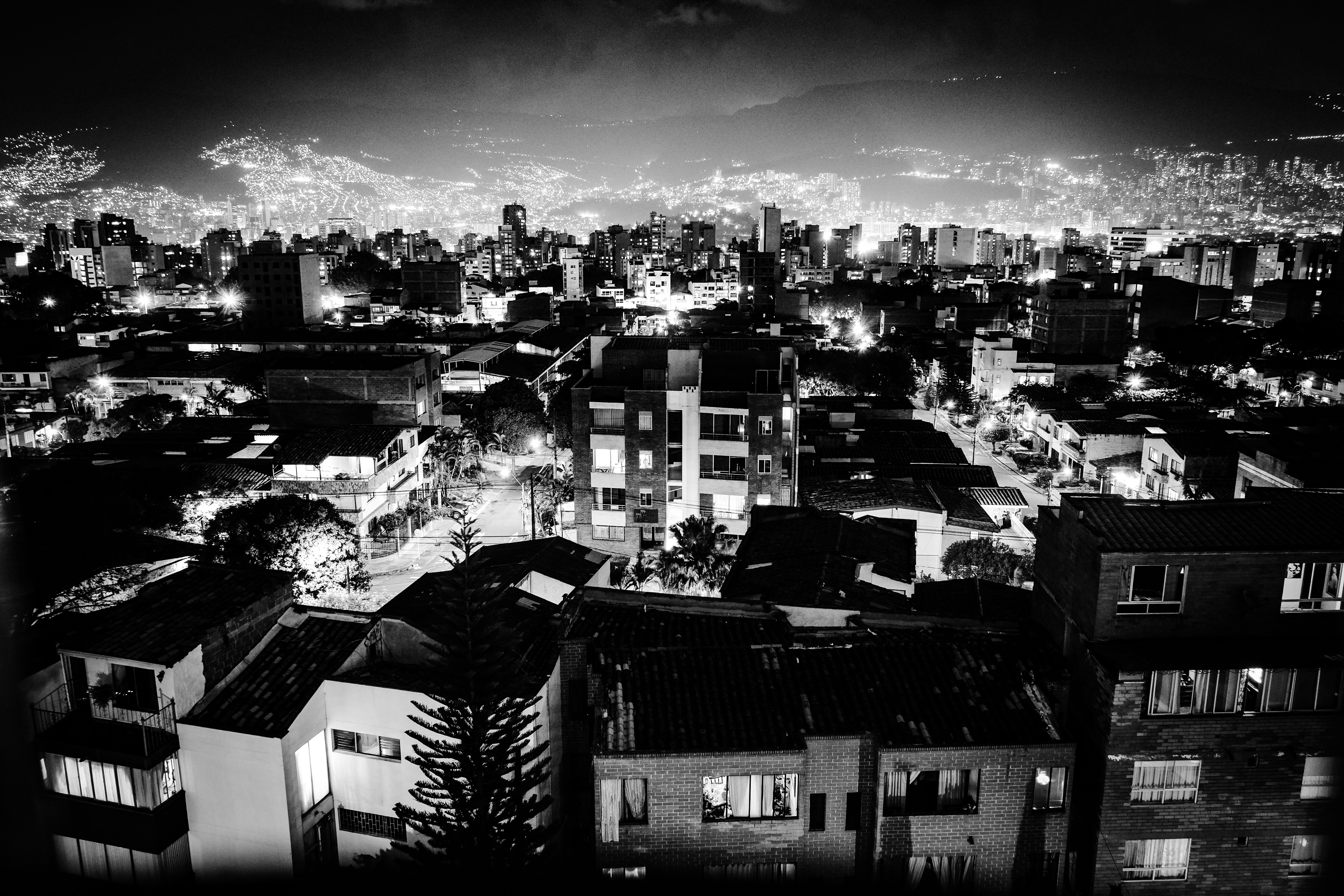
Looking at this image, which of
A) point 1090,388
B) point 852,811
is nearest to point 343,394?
point 852,811

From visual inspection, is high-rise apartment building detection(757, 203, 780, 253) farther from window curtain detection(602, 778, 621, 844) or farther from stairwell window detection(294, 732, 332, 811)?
window curtain detection(602, 778, 621, 844)

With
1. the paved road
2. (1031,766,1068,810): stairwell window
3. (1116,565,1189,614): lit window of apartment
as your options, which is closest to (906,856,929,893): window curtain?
(1031,766,1068,810): stairwell window

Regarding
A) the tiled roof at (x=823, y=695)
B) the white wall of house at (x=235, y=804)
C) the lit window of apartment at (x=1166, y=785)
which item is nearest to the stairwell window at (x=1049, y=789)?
the tiled roof at (x=823, y=695)

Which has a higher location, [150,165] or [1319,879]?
[150,165]

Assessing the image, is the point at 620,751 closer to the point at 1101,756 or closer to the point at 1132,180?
the point at 1101,756

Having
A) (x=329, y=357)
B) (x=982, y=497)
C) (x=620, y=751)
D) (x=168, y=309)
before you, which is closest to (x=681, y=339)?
(x=982, y=497)
